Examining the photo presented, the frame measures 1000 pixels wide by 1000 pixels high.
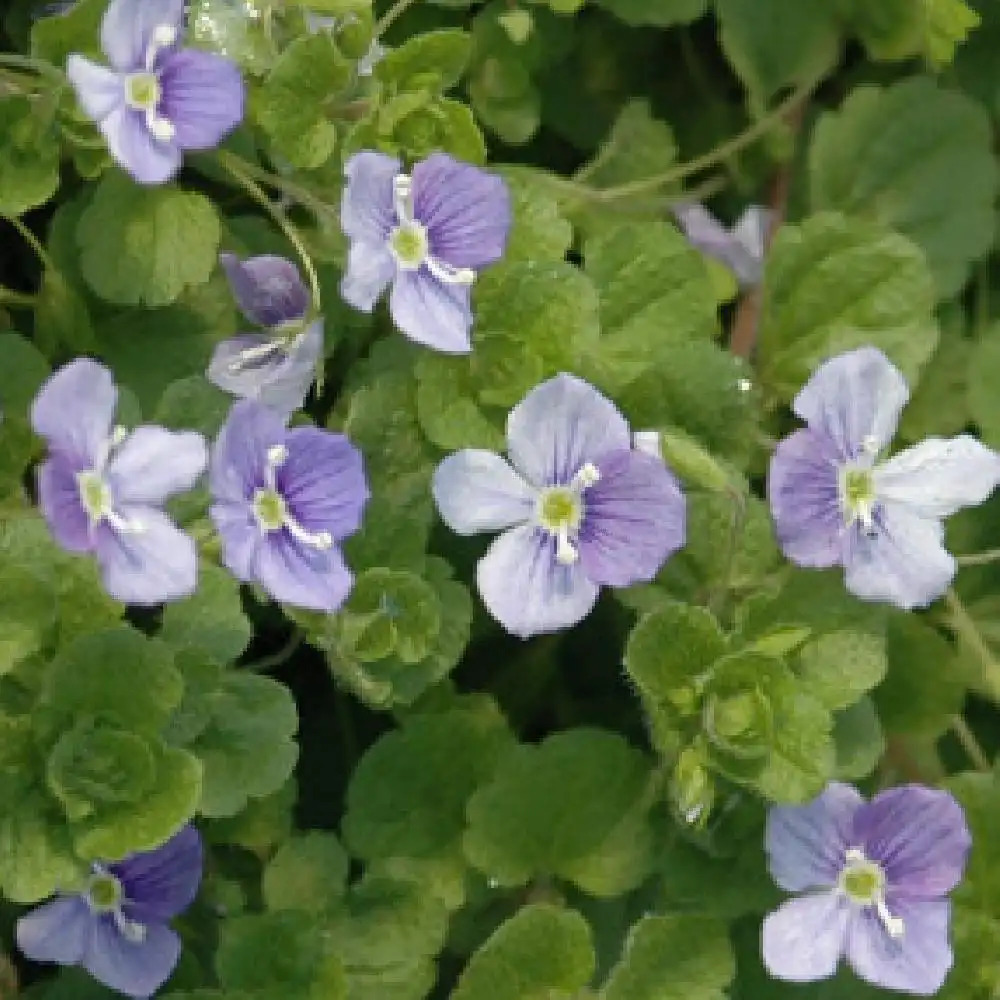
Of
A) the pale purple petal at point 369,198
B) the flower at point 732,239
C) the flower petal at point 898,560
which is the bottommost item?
the flower at point 732,239

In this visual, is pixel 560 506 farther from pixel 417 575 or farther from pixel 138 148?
pixel 138 148

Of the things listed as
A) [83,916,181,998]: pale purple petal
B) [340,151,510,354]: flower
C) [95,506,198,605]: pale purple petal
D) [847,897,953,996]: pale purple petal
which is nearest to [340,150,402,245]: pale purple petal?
[340,151,510,354]: flower

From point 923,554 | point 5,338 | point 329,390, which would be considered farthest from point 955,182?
point 5,338

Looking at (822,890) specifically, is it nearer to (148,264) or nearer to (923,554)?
(923,554)

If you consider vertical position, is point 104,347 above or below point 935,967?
above

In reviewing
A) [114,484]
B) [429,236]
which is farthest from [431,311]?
[114,484]

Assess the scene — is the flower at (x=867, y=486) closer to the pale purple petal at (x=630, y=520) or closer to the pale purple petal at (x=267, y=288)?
the pale purple petal at (x=630, y=520)

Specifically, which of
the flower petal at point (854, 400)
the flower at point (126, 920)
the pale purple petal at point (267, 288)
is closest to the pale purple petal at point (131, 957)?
the flower at point (126, 920)
